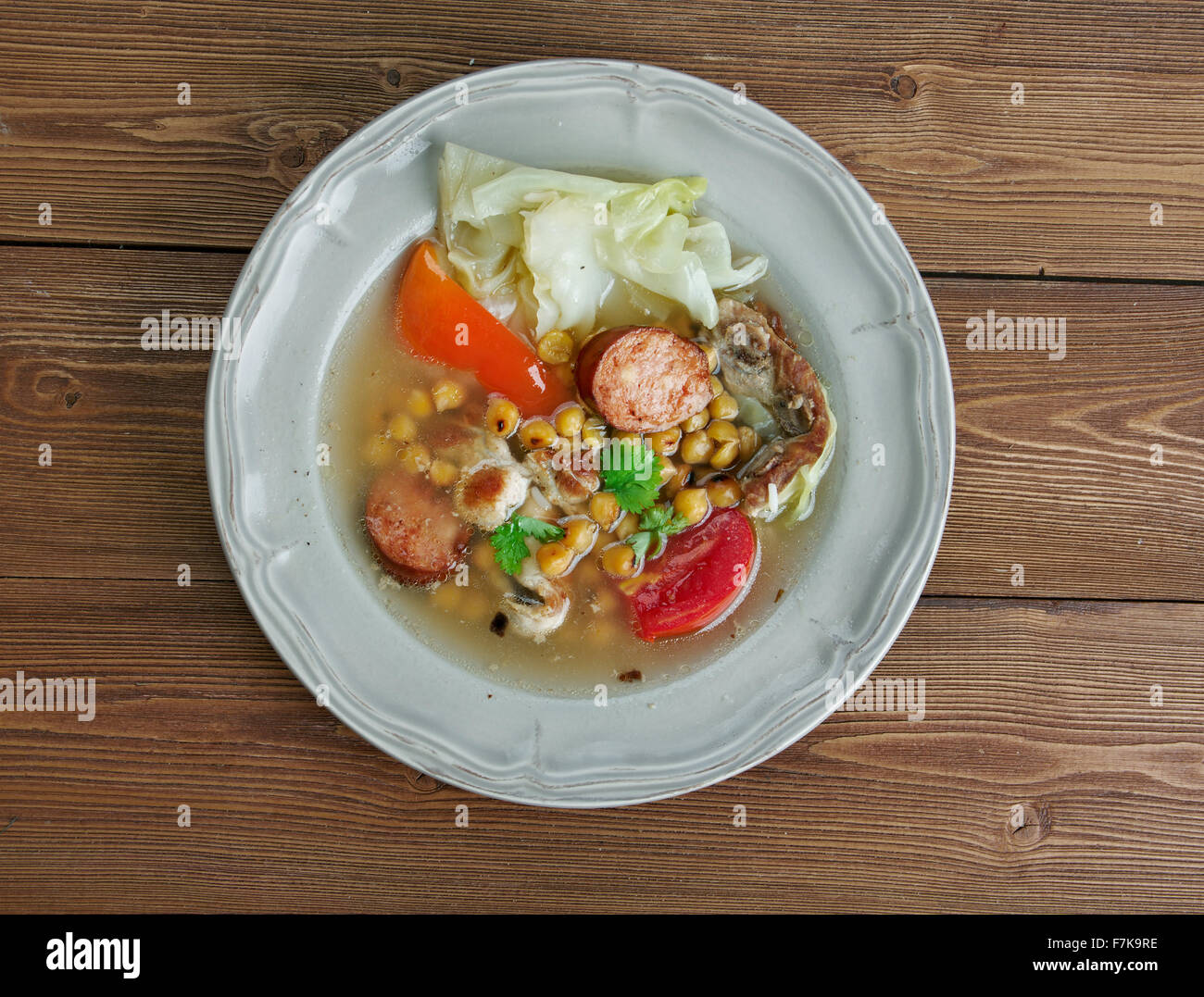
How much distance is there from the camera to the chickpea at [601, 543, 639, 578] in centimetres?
250

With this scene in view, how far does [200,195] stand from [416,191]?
76 centimetres

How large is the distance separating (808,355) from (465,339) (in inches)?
40.7

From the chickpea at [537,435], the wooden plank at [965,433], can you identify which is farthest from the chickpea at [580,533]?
the wooden plank at [965,433]

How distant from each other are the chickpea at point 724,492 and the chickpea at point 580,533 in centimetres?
38

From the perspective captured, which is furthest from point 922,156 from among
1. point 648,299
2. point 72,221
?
point 72,221

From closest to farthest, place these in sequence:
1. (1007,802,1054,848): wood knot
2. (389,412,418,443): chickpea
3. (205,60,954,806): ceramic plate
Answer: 1. (205,60,954,806): ceramic plate
2. (389,412,418,443): chickpea
3. (1007,802,1054,848): wood knot

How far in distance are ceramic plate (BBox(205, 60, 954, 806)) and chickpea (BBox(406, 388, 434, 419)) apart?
271 mm

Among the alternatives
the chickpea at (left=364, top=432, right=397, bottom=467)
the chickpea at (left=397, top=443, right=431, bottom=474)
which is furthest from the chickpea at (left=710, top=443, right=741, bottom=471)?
the chickpea at (left=364, top=432, right=397, bottom=467)

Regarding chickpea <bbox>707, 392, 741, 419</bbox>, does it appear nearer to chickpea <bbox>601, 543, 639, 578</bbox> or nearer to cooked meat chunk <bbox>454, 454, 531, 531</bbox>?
chickpea <bbox>601, 543, 639, 578</bbox>

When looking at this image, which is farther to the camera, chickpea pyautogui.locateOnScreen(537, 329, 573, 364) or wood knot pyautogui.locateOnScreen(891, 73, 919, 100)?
wood knot pyautogui.locateOnScreen(891, 73, 919, 100)

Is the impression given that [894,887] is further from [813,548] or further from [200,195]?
[200,195]

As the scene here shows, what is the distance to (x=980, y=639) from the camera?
273cm

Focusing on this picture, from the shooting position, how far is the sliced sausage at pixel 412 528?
2420 mm

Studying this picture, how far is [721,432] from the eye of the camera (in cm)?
257
